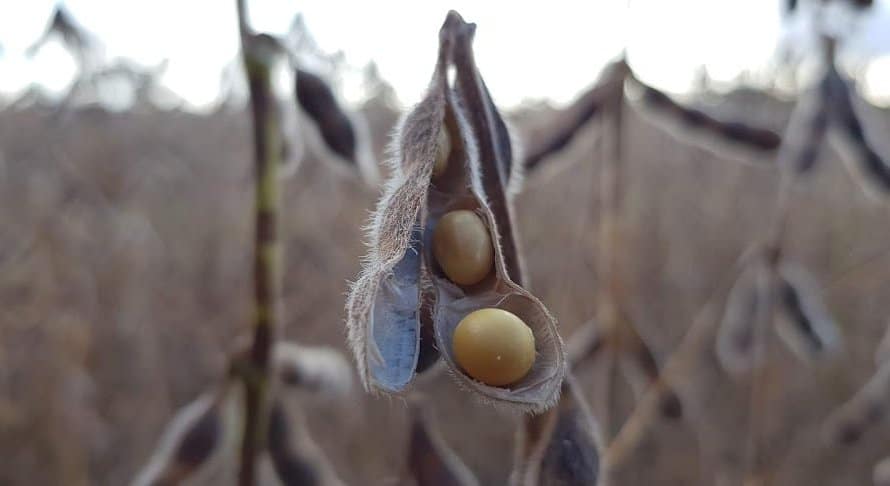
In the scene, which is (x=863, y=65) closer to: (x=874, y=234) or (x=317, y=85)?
(x=874, y=234)

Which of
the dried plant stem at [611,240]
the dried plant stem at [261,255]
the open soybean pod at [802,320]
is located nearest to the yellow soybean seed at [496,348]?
the dried plant stem at [261,255]

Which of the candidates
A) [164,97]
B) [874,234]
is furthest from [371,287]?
[874,234]

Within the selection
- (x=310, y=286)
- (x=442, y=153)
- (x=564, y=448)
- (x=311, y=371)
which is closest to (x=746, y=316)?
(x=311, y=371)

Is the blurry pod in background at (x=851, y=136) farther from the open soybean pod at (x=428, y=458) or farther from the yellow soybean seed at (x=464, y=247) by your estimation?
the yellow soybean seed at (x=464, y=247)

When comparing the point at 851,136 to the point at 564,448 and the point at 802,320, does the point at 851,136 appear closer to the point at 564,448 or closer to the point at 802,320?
the point at 802,320

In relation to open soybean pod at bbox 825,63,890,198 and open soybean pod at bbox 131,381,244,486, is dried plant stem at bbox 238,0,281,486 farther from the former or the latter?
open soybean pod at bbox 825,63,890,198

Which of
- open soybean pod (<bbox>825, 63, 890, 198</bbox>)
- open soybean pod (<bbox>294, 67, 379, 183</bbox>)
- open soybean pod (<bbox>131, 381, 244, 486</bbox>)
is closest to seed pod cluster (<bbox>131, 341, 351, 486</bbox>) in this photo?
open soybean pod (<bbox>131, 381, 244, 486</bbox>)
